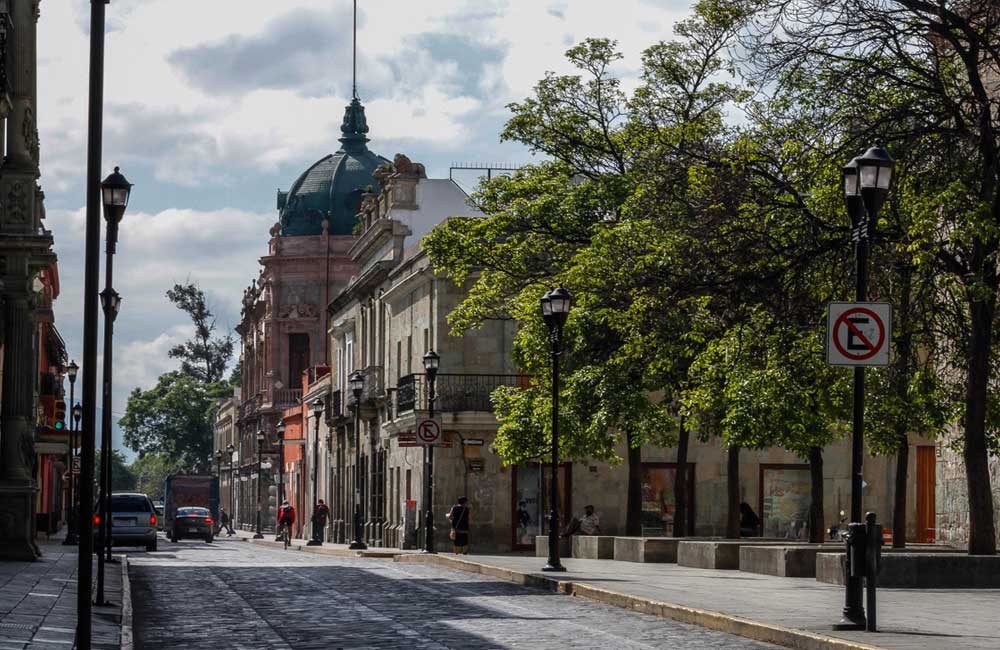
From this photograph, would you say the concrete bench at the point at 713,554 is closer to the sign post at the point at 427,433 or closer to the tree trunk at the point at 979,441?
the tree trunk at the point at 979,441

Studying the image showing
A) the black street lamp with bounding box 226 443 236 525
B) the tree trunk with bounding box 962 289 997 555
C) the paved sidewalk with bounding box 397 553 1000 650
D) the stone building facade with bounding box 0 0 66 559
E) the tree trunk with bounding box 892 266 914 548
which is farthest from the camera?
the black street lamp with bounding box 226 443 236 525

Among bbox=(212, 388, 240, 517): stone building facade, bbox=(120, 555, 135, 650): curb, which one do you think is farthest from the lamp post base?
bbox=(212, 388, 240, 517): stone building facade

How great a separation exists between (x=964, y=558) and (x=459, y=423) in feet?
89.7

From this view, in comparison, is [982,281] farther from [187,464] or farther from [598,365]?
[187,464]

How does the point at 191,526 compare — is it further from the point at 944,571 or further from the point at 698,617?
the point at 698,617

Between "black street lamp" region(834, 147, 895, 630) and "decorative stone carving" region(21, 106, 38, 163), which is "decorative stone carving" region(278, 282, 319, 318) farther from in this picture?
"black street lamp" region(834, 147, 895, 630)

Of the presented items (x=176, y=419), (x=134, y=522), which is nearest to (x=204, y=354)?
(x=176, y=419)

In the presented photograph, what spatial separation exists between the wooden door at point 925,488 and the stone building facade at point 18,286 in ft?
85.7

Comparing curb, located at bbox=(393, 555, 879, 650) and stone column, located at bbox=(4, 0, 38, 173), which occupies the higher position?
stone column, located at bbox=(4, 0, 38, 173)

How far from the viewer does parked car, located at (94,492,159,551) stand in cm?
5053

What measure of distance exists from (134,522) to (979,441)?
30.7 meters

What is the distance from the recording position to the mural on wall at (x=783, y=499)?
163 feet

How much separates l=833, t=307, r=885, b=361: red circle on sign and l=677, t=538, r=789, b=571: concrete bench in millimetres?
14017

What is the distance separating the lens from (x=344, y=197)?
10244cm
